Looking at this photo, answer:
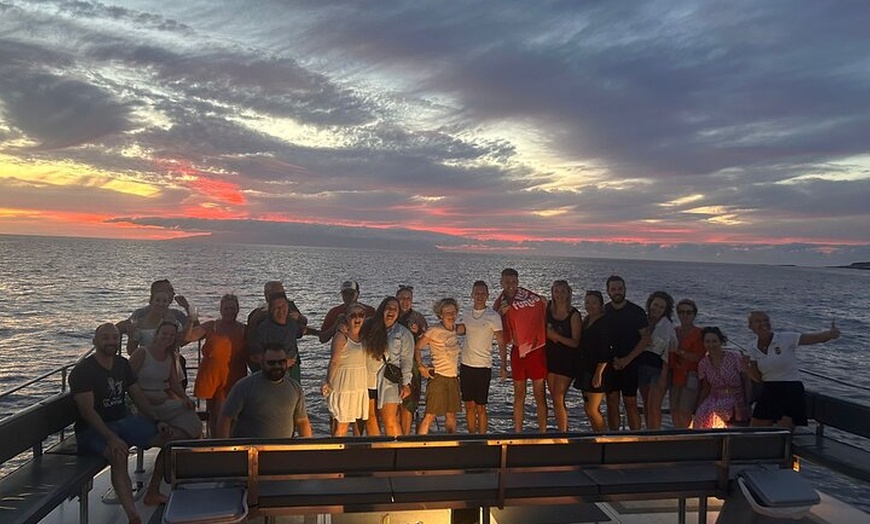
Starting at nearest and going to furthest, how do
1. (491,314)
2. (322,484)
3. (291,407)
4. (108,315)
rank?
(322,484) < (291,407) < (491,314) < (108,315)

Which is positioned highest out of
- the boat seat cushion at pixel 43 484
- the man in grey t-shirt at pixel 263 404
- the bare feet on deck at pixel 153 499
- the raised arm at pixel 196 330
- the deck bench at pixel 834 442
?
the raised arm at pixel 196 330

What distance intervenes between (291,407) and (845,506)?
5.83 m

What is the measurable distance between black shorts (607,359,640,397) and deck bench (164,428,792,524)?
2.62 meters

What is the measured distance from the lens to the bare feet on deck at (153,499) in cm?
553

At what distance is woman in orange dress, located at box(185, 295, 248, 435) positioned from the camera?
6445mm

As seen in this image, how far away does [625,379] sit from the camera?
7.11 m

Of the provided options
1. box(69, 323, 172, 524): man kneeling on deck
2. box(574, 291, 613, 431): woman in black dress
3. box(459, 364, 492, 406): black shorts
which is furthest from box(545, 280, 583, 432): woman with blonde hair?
box(69, 323, 172, 524): man kneeling on deck

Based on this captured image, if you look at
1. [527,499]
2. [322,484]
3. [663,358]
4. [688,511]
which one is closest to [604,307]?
[663,358]

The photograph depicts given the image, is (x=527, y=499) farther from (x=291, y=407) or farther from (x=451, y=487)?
(x=291, y=407)

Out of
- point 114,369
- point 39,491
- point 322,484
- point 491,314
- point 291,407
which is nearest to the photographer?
point 322,484

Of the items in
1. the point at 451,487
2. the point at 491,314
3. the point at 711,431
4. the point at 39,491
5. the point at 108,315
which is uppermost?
the point at 491,314

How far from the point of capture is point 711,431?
4.22 metres

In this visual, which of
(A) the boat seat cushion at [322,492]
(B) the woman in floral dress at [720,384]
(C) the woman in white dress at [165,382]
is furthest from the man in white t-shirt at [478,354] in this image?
(A) the boat seat cushion at [322,492]

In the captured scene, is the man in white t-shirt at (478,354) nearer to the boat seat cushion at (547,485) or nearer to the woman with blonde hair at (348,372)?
the woman with blonde hair at (348,372)
